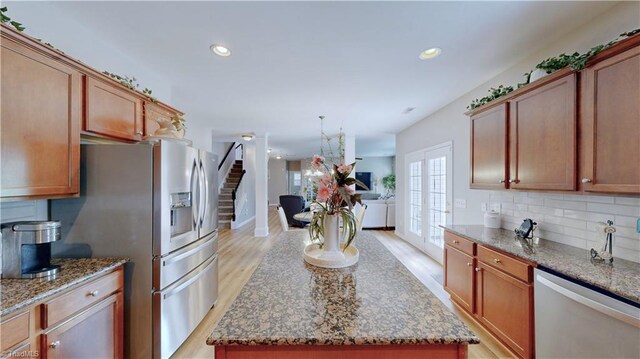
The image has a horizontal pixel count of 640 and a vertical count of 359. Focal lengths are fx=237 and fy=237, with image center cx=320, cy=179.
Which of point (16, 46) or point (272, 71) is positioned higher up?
point (272, 71)

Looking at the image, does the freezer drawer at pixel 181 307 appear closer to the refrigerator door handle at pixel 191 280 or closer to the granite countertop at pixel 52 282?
the refrigerator door handle at pixel 191 280

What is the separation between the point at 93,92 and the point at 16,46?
1.45 ft

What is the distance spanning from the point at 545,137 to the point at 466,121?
1493 millimetres

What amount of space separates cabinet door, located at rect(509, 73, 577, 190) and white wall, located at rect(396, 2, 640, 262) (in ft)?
1.54

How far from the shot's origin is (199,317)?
2.24 m

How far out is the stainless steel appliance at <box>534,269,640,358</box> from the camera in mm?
1129

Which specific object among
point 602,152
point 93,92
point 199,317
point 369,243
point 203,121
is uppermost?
point 203,121

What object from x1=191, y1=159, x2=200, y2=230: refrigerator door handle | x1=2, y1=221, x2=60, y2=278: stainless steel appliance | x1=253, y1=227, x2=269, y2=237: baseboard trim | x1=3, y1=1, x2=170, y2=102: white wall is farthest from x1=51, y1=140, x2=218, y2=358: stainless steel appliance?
x1=253, y1=227, x2=269, y2=237: baseboard trim

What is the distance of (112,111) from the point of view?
5.93ft

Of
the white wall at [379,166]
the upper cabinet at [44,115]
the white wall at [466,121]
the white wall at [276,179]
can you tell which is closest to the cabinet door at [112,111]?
the upper cabinet at [44,115]

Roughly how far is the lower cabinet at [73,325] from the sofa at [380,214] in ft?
18.3

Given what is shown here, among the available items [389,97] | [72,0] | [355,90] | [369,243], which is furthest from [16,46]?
[389,97]

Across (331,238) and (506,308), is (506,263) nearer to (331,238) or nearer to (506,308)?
(506,308)

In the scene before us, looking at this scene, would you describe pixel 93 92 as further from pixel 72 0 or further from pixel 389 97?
pixel 389 97
